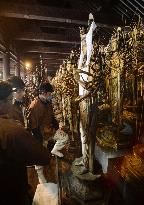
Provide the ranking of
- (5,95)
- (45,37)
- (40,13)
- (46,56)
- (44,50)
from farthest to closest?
(46,56)
(44,50)
(45,37)
(40,13)
(5,95)

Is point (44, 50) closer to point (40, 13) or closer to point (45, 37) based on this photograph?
point (45, 37)

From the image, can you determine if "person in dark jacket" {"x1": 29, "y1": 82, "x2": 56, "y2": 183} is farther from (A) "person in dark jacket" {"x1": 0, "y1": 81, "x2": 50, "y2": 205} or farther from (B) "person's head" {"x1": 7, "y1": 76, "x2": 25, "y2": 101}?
(A) "person in dark jacket" {"x1": 0, "y1": 81, "x2": 50, "y2": 205}

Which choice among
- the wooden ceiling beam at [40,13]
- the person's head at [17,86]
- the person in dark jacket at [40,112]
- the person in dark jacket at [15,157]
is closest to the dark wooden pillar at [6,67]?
the person in dark jacket at [40,112]

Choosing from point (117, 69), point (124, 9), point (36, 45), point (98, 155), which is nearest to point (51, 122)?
point (98, 155)

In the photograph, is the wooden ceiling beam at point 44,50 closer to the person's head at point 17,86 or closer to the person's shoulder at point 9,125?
the person's head at point 17,86

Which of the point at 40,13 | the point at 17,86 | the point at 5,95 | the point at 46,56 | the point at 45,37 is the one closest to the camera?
the point at 5,95

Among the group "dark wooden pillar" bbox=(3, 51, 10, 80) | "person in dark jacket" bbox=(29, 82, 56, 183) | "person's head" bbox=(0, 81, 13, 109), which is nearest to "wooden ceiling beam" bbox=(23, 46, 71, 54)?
"dark wooden pillar" bbox=(3, 51, 10, 80)

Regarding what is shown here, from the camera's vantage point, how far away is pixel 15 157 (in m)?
2.81

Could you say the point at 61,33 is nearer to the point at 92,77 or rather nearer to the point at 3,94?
the point at 92,77

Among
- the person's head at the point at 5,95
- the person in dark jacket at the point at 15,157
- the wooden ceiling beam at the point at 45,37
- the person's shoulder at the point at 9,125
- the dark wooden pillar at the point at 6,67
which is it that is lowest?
the person in dark jacket at the point at 15,157

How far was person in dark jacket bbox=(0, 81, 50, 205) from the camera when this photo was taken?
275cm

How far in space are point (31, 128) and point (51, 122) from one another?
1.02 metres

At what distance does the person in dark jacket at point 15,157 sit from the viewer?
9.04 ft

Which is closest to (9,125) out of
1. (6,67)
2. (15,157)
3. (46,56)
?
(15,157)
